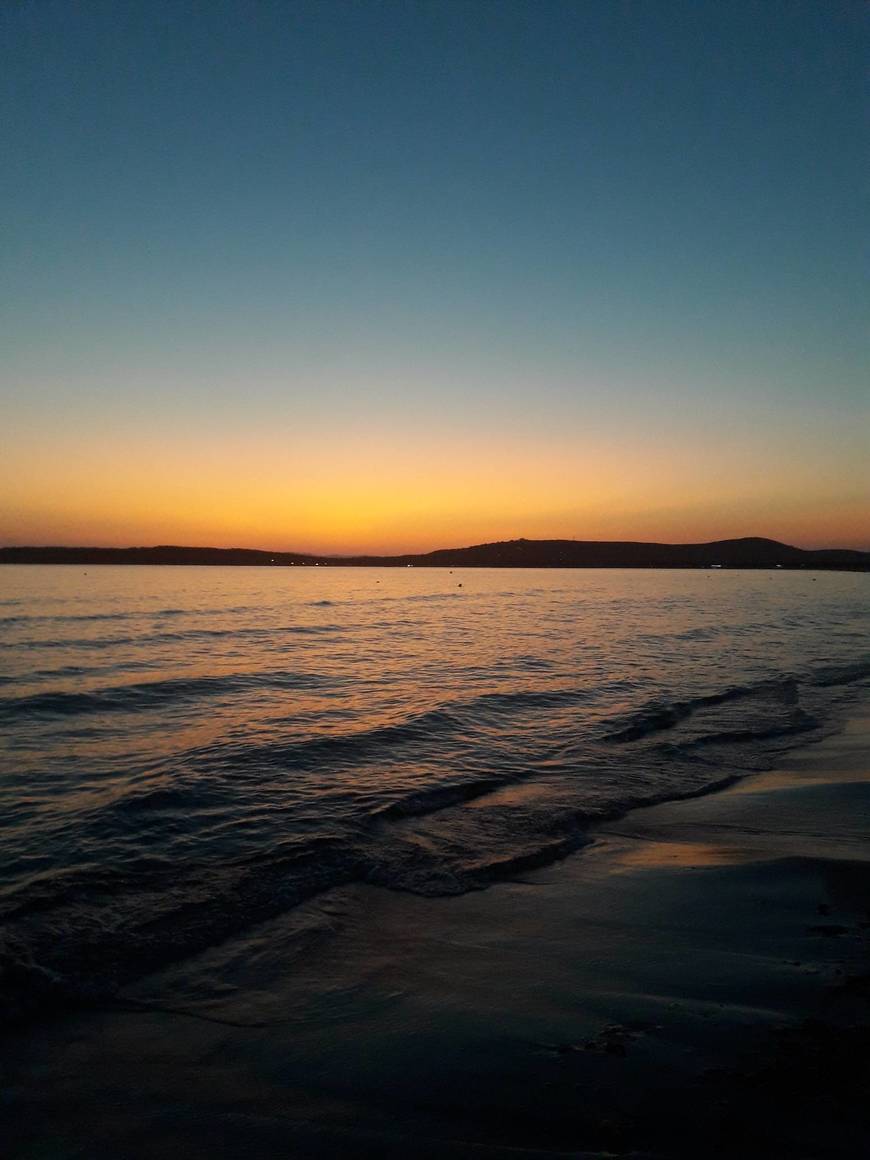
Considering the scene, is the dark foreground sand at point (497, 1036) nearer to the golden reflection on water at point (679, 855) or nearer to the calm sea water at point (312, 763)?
the golden reflection on water at point (679, 855)

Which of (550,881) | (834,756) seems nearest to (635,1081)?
(550,881)

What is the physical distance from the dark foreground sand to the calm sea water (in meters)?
0.82

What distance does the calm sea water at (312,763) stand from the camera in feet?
22.2

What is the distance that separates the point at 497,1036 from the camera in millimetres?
4449

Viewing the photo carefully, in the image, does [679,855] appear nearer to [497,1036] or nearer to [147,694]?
[497,1036]

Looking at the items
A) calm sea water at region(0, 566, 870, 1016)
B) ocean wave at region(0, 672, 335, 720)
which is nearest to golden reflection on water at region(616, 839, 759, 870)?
calm sea water at region(0, 566, 870, 1016)

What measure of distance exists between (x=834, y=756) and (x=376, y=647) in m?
22.5

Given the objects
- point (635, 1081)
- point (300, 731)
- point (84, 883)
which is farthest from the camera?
point (300, 731)

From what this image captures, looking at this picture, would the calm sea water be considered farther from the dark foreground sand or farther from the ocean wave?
the dark foreground sand

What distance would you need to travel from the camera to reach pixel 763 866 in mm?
7234

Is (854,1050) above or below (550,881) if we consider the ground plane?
above

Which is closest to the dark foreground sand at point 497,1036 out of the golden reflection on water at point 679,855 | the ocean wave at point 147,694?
the golden reflection on water at point 679,855

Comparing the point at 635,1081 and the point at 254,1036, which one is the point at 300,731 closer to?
the point at 254,1036

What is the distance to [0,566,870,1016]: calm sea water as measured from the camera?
22.2ft
